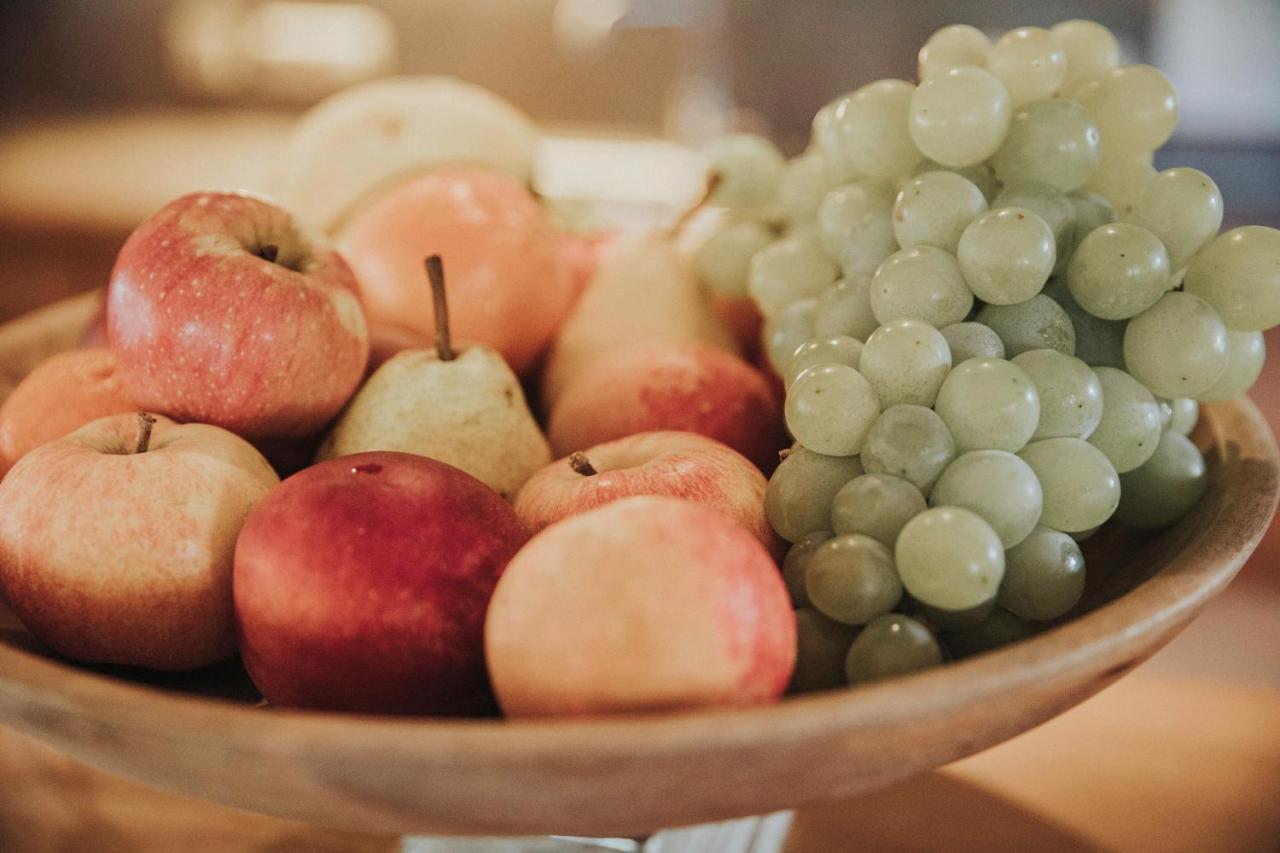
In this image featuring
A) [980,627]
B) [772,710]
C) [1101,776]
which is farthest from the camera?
[1101,776]

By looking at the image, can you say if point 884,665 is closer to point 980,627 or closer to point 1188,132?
point 980,627

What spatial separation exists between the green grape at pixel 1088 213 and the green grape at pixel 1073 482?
0.12m

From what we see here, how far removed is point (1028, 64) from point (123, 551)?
19.4 inches

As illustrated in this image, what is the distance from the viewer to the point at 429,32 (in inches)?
97.2

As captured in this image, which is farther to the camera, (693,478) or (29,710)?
(693,478)

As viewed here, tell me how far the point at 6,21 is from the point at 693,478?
2.79 metres

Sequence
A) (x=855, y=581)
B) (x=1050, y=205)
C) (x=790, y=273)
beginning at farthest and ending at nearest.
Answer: (x=790, y=273) → (x=1050, y=205) → (x=855, y=581)

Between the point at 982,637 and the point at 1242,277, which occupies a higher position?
the point at 1242,277

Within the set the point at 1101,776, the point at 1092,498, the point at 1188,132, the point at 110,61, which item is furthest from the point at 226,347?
the point at 110,61

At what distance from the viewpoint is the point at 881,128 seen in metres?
0.54

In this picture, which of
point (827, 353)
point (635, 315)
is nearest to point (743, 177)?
point (635, 315)

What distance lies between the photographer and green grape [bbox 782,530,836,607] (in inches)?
17.0

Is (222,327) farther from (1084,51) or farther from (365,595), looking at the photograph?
(1084,51)

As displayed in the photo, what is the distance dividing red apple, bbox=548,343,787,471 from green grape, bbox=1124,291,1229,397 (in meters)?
0.21
